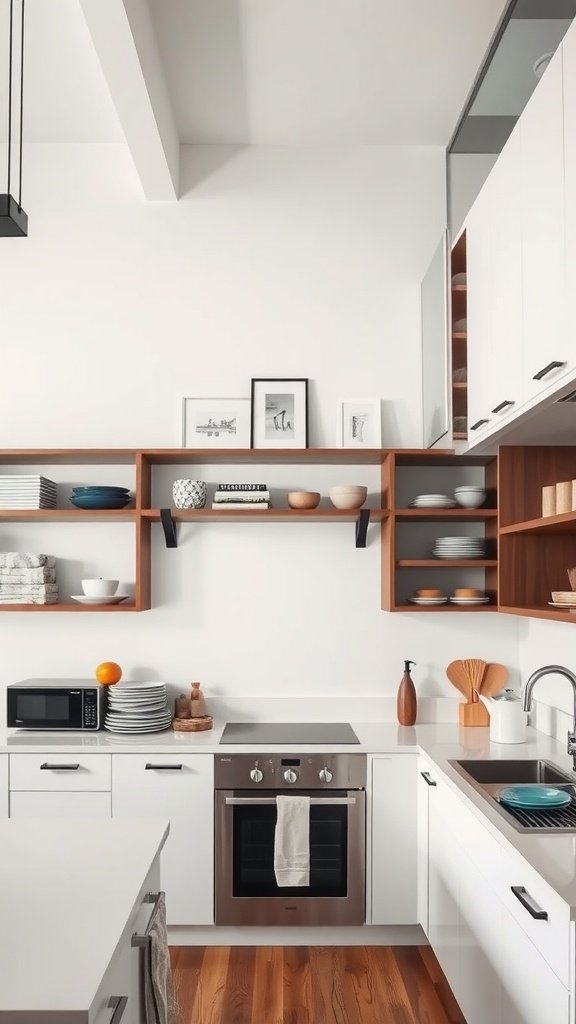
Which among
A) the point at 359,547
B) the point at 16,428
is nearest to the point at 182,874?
the point at 359,547

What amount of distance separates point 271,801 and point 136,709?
66cm

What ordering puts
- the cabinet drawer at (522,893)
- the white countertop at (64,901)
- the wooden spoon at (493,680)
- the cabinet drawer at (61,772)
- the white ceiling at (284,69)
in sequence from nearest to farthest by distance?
the white countertop at (64,901), the cabinet drawer at (522,893), the white ceiling at (284,69), the cabinet drawer at (61,772), the wooden spoon at (493,680)

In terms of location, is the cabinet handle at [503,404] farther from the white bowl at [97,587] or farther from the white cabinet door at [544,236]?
the white bowl at [97,587]

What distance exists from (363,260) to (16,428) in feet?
5.65

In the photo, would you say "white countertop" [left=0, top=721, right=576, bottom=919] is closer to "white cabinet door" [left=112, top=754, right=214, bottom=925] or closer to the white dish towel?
"white cabinet door" [left=112, top=754, right=214, bottom=925]

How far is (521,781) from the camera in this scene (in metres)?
2.95

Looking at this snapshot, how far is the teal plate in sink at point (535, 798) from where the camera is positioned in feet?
7.81

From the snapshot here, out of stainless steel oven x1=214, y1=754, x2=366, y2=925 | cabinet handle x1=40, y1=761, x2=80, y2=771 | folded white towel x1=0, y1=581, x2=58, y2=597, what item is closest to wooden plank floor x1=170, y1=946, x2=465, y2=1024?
stainless steel oven x1=214, y1=754, x2=366, y2=925

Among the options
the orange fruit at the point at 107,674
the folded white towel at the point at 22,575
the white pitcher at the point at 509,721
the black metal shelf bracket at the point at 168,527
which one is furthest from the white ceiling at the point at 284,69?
the white pitcher at the point at 509,721

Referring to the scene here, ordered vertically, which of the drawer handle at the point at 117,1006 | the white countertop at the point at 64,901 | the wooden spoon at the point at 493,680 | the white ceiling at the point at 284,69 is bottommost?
the drawer handle at the point at 117,1006

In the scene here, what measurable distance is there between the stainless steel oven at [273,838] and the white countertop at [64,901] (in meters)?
1.16

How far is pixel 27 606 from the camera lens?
3.60m

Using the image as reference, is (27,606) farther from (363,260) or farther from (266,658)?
(363,260)

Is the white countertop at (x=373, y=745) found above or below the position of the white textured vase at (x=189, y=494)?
below
